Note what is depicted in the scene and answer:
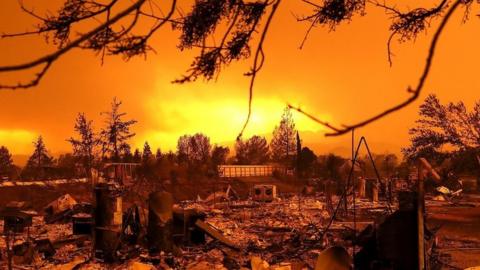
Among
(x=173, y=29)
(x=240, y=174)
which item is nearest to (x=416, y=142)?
(x=240, y=174)

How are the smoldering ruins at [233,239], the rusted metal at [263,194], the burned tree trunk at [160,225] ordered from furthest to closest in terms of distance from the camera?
the rusted metal at [263,194] < the burned tree trunk at [160,225] < the smoldering ruins at [233,239]

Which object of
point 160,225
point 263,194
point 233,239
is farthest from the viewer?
point 263,194

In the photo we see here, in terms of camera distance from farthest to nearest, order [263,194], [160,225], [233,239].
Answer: [263,194] < [233,239] < [160,225]

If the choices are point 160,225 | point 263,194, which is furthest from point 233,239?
point 263,194

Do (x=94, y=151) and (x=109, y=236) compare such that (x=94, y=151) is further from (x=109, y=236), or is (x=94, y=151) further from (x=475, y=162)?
(x=109, y=236)

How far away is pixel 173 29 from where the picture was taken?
4949mm

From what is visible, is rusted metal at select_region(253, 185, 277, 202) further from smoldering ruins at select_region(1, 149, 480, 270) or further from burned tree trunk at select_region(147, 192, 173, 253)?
burned tree trunk at select_region(147, 192, 173, 253)

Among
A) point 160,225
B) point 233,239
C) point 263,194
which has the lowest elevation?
point 233,239

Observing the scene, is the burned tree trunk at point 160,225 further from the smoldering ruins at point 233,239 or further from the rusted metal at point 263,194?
the rusted metal at point 263,194

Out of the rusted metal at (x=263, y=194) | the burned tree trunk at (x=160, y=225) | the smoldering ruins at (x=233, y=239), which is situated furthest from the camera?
the rusted metal at (x=263, y=194)

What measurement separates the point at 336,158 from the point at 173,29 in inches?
2092

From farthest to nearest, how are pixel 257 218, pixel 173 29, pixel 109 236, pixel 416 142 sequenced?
pixel 416 142
pixel 257 218
pixel 109 236
pixel 173 29

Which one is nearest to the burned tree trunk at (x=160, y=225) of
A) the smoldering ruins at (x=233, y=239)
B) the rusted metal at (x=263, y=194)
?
the smoldering ruins at (x=233, y=239)

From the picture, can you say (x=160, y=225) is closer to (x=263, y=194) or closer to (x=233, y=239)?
(x=233, y=239)
